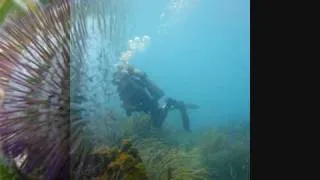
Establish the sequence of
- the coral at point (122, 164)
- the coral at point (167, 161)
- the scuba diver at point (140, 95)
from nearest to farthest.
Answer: the coral at point (167, 161) → the scuba diver at point (140, 95) → the coral at point (122, 164)

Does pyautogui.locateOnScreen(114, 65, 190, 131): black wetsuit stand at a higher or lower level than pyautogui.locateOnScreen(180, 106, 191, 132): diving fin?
higher

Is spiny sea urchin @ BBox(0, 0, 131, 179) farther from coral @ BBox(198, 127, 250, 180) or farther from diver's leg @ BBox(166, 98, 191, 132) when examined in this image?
coral @ BBox(198, 127, 250, 180)

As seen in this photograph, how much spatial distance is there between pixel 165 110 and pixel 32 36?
4.09 feet

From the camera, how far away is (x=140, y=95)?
3318 millimetres

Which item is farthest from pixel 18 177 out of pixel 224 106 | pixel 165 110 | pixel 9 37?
pixel 224 106

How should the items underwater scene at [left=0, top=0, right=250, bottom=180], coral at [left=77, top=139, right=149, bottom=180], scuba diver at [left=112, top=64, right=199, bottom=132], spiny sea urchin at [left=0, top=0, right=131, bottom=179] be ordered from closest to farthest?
underwater scene at [left=0, top=0, right=250, bottom=180] → scuba diver at [left=112, top=64, right=199, bottom=132] → coral at [left=77, top=139, right=149, bottom=180] → spiny sea urchin at [left=0, top=0, right=131, bottom=179]

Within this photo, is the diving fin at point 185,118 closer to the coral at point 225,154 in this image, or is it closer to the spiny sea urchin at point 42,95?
the coral at point 225,154

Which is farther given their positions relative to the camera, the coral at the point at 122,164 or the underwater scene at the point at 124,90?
the coral at the point at 122,164

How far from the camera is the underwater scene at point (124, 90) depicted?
281 cm

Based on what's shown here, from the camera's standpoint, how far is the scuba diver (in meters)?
3.08

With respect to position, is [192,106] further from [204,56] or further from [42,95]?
[42,95]

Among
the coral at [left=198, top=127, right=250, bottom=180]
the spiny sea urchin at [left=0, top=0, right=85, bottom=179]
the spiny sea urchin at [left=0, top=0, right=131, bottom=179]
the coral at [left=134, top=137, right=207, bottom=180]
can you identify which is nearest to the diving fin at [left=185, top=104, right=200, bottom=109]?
the coral at [left=198, top=127, right=250, bottom=180]

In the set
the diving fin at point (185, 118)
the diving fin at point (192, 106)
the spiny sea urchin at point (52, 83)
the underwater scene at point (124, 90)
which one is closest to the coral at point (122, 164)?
the underwater scene at point (124, 90)
